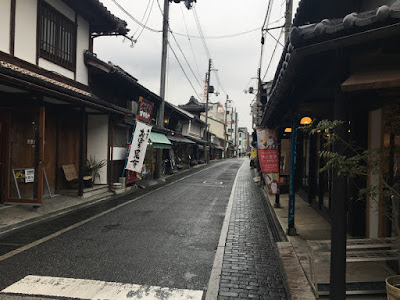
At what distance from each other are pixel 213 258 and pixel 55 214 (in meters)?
6.12

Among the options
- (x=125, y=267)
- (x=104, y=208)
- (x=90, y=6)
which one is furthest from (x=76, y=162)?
(x=125, y=267)

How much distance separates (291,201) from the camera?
745 cm

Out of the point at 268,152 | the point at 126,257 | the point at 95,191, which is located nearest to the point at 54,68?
the point at 95,191

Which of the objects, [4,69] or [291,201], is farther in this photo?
[291,201]

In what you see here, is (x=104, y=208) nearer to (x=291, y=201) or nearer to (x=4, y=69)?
(x=4, y=69)

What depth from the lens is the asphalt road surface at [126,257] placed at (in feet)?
15.2

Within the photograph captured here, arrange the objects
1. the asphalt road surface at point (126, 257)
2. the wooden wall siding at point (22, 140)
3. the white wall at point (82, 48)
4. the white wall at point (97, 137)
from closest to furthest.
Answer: the asphalt road surface at point (126, 257), the wooden wall siding at point (22, 140), the white wall at point (82, 48), the white wall at point (97, 137)

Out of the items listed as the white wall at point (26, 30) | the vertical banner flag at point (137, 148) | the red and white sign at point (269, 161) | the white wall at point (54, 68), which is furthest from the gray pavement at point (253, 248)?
the white wall at point (26, 30)

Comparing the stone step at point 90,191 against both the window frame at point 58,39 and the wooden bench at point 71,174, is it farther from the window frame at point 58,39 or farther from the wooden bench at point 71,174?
the window frame at point 58,39

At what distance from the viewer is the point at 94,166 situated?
13.5 m

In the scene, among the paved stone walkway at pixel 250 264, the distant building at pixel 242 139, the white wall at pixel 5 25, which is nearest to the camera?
the paved stone walkway at pixel 250 264

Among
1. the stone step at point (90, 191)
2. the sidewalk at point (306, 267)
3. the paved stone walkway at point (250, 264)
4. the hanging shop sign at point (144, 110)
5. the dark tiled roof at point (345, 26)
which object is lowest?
the paved stone walkway at point (250, 264)

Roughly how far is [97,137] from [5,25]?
6270 mm

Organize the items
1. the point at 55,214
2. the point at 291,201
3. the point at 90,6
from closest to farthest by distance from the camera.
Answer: the point at 291,201, the point at 55,214, the point at 90,6
